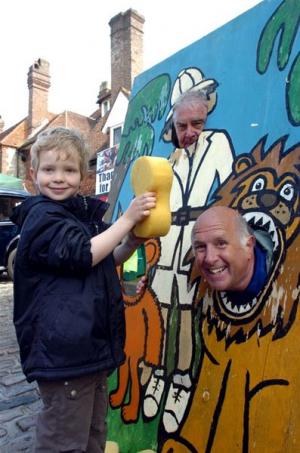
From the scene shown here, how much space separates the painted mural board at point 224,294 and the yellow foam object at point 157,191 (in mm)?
383

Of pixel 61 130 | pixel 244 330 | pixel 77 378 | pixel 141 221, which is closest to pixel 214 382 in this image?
pixel 244 330

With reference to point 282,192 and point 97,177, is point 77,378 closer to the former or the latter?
point 282,192

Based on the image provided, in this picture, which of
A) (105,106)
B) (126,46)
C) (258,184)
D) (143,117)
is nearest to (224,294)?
(258,184)

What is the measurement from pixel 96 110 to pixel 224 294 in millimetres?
22589

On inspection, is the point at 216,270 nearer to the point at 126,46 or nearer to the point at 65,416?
the point at 65,416

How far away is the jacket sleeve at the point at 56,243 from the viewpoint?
1.47m

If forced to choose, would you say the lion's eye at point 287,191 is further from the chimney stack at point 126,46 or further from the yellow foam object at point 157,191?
the chimney stack at point 126,46

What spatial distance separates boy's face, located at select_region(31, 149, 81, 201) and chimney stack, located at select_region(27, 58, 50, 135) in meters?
21.2

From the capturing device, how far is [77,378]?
4.99ft

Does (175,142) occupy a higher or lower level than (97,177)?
lower

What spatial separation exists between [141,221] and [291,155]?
0.63 m

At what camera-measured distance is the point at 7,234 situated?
8.44m

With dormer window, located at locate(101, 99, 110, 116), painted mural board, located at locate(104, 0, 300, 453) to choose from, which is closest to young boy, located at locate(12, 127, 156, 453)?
painted mural board, located at locate(104, 0, 300, 453)

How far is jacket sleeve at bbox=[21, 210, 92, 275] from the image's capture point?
1.47 m
